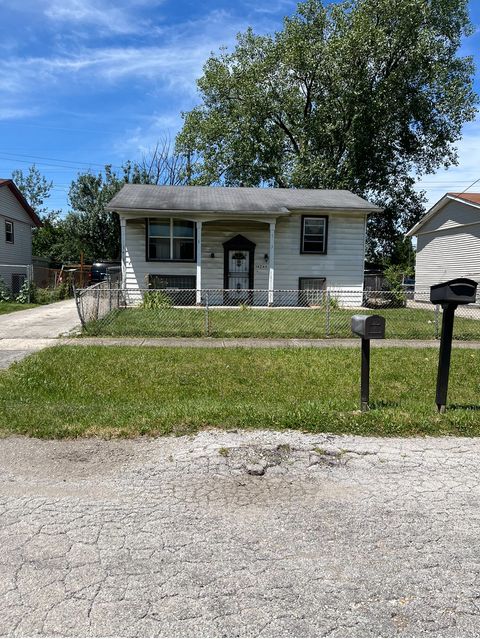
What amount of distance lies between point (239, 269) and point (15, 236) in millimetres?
13789

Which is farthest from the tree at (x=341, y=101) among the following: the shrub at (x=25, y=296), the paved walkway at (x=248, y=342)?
the paved walkway at (x=248, y=342)

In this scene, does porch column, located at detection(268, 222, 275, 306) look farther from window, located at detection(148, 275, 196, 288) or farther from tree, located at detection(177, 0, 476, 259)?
tree, located at detection(177, 0, 476, 259)

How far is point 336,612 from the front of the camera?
7.38ft

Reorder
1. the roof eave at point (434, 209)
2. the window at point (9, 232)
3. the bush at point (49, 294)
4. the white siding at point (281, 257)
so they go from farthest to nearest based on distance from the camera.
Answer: the window at point (9, 232), the roof eave at point (434, 209), the bush at point (49, 294), the white siding at point (281, 257)

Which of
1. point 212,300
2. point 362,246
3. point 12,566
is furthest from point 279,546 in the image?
point 362,246

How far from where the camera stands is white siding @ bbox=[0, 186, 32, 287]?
23781 mm

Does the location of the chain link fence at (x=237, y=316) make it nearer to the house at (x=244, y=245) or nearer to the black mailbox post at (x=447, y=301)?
the house at (x=244, y=245)

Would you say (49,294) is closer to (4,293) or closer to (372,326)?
(4,293)

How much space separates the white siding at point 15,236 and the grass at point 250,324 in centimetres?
1161

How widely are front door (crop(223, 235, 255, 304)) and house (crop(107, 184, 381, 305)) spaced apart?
0.13 feet

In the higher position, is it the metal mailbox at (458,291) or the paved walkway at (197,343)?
the metal mailbox at (458,291)

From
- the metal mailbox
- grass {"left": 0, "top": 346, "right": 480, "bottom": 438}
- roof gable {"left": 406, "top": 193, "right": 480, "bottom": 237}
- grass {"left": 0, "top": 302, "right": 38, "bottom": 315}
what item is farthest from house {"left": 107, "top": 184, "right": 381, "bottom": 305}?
the metal mailbox

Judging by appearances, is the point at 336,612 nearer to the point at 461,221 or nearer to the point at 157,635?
the point at 157,635

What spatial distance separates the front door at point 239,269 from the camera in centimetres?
1869
